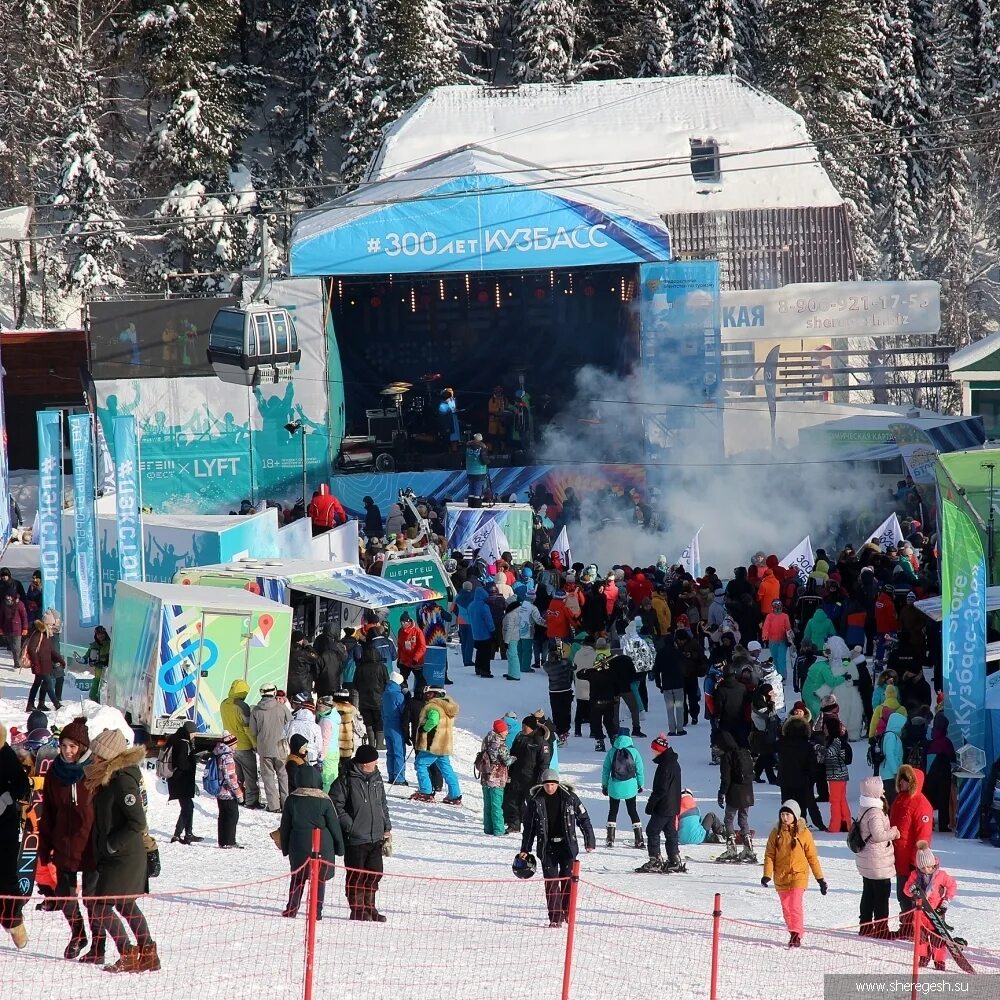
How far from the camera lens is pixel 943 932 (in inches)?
384

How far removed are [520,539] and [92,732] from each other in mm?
11786

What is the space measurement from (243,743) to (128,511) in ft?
19.4

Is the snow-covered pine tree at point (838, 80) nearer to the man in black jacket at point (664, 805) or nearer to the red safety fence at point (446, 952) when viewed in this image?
the man in black jacket at point (664, 805)

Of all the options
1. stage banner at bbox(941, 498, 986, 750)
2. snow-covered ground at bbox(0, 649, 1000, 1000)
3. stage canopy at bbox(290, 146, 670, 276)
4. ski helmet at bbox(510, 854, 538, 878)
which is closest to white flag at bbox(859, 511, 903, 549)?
stage canopy at bbox(290, 146, 670, 276)

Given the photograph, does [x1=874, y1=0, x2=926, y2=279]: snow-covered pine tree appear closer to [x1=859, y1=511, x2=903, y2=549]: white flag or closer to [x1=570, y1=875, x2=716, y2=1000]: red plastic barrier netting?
[x1=859, y1=511, x2=903, y2=549]: white flag

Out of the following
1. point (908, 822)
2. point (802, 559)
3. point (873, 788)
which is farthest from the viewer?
point (802, 559)

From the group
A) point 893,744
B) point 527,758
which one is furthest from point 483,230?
point 527,758

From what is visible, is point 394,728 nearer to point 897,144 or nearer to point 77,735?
→ point 77,735

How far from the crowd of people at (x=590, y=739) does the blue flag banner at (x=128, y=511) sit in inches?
81.1

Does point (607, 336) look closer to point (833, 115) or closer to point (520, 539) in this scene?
point (520, 539)

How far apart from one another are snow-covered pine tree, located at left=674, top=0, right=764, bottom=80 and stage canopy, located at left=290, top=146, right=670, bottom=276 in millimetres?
18257

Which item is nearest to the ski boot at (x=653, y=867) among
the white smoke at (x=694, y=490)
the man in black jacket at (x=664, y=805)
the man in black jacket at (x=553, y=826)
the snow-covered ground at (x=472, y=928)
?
the man in black jacket at (x=664, y=805)

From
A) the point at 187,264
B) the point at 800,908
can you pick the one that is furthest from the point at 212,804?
the point at 187,264

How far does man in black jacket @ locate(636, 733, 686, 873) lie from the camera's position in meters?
12.2
